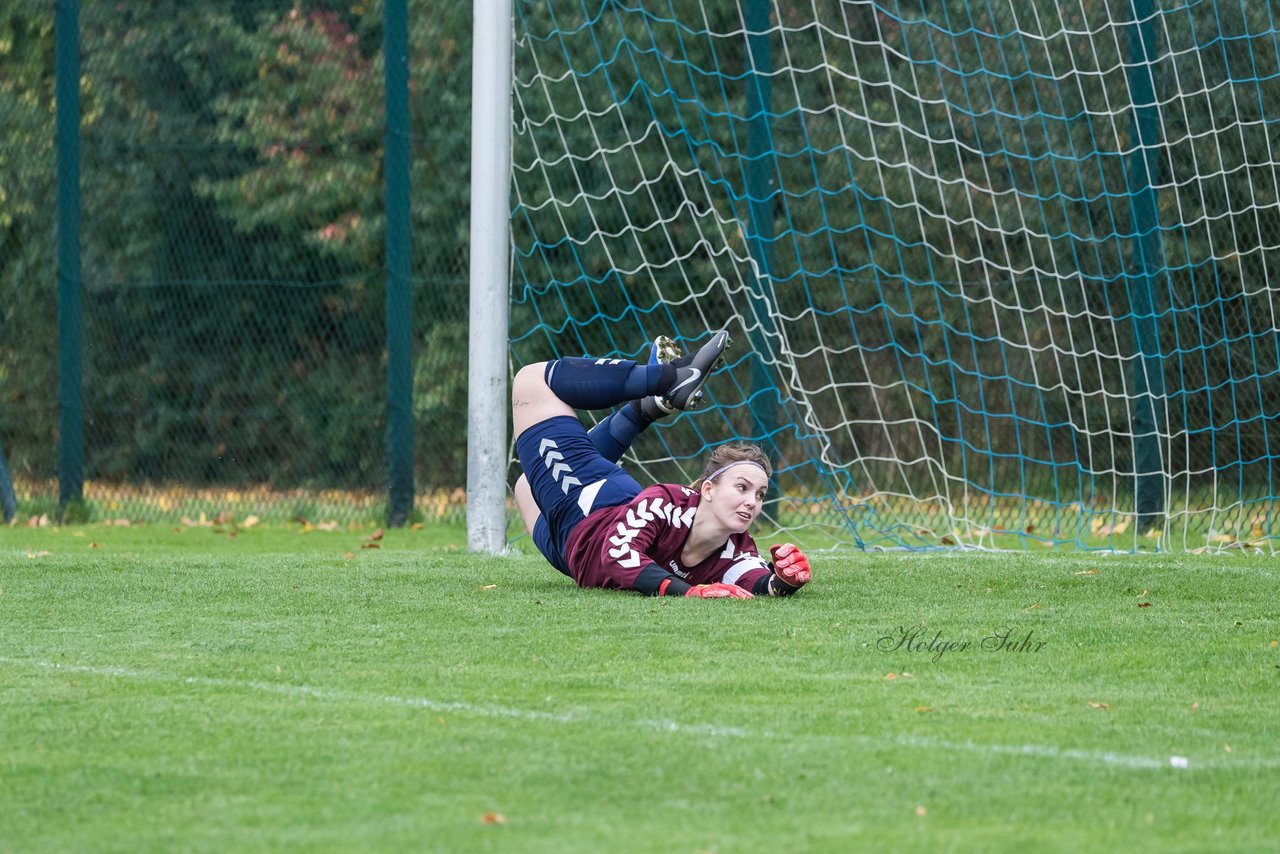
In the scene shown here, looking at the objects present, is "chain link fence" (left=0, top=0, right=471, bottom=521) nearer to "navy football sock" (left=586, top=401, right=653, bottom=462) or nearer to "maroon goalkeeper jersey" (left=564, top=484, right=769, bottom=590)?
"navy football sock" (left=586, top=401, right=653, bottom=462)

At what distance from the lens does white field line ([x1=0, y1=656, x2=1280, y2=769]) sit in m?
3.88

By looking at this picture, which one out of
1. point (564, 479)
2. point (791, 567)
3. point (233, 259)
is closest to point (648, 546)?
point (564, 479)

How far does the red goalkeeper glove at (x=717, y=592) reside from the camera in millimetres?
6562

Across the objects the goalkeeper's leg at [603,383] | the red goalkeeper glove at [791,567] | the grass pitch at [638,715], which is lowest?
the grass pitch at [638,715]

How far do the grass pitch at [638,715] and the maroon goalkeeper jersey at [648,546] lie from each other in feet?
0.73

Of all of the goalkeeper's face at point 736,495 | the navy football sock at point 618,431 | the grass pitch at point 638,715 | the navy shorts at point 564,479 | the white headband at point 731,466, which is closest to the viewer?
the grass pitch at point 638,715

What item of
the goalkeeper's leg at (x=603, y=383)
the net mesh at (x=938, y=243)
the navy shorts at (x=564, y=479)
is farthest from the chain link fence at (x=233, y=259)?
the navy shorts at (x=564, y=479)

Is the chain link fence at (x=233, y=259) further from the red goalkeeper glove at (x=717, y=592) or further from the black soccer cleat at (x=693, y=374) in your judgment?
the red goalkeeper glove at (x=717, y=592)

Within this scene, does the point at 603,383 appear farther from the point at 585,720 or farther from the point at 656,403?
the point at 585,720

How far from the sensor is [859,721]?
→ 4.28 metres

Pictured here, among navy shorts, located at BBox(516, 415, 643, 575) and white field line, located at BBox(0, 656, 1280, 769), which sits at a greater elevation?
navy shorts, located at BBox(516, 415, 643, 575)

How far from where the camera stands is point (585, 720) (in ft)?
14.1

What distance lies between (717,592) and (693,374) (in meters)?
0.92

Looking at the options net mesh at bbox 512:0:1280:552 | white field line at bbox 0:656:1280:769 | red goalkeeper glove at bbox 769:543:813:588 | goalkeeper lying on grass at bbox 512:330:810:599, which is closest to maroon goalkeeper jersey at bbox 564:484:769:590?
goalkeeper lying on grass at bbox 512:330:810:599
